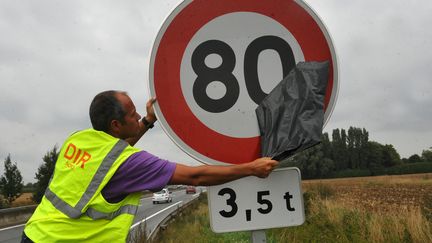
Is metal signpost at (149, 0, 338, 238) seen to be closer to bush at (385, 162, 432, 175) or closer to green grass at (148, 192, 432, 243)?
green grass at (148, 192, 432, 243)

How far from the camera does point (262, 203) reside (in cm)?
207

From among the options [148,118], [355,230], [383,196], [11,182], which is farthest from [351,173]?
[148,118]

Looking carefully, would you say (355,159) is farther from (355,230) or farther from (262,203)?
(262,203)

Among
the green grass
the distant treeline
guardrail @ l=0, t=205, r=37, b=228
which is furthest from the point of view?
the distant treeline

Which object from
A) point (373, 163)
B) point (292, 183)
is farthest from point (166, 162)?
point (373, 163)

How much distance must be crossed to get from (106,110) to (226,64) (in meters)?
0.60

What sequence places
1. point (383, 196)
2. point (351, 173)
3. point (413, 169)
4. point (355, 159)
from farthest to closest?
point (355, 159), point (351, 173), point (413, 169), point (383, 196)

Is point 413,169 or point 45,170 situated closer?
point 45,170

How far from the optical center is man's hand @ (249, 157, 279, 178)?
190 centimetres

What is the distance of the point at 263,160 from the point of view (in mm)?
1905

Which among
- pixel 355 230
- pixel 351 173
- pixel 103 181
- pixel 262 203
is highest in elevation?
pixel 351 173

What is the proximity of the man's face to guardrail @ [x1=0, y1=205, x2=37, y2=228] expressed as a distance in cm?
2352

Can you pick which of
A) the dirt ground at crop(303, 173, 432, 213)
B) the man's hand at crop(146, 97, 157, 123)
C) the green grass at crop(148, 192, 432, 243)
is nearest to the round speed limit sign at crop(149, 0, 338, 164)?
the man's hand at crop(146, 97, 157, 123)

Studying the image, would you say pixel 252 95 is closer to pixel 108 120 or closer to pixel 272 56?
pixel 272 56
